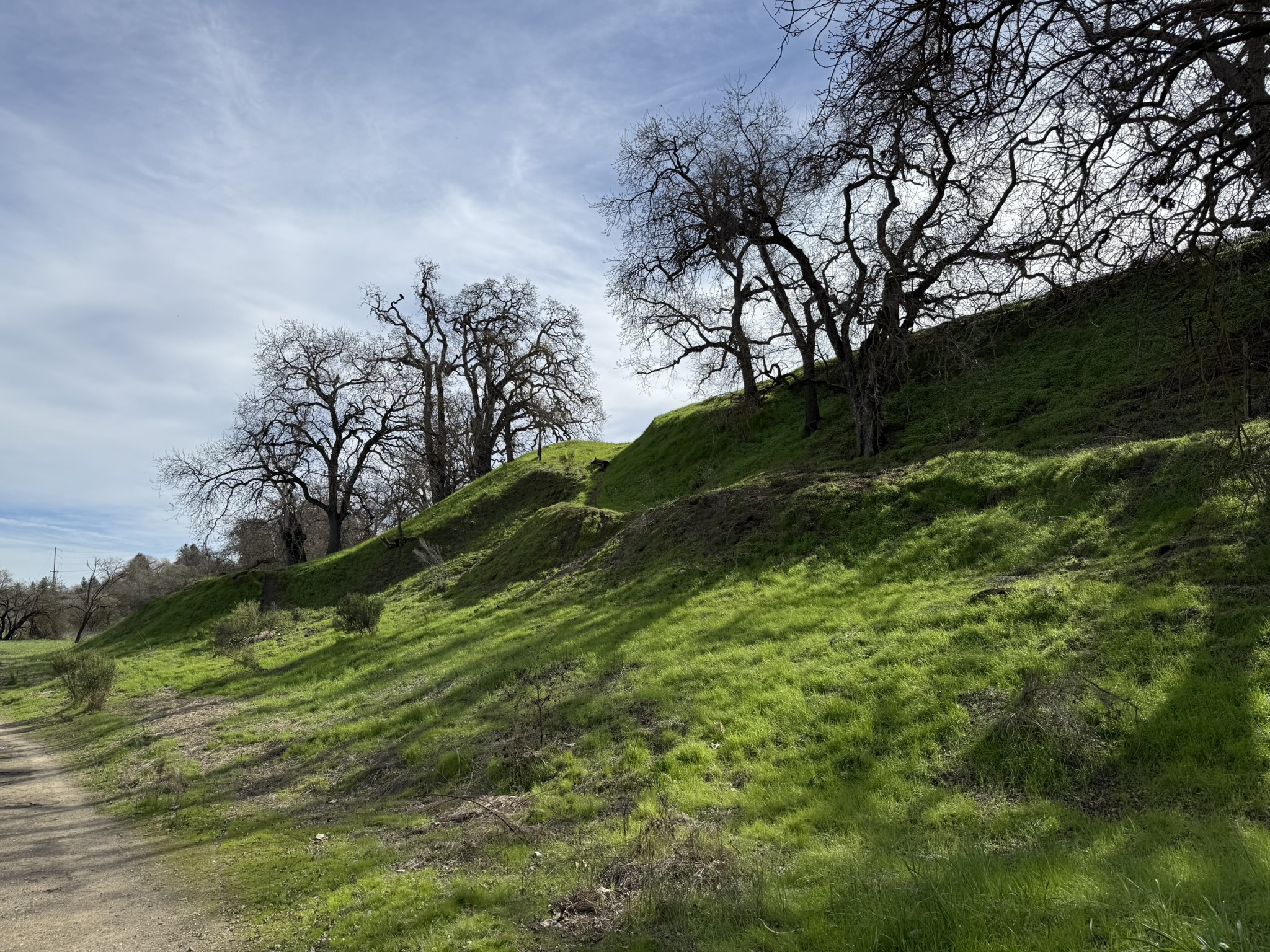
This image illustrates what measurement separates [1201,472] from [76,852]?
1489 cm

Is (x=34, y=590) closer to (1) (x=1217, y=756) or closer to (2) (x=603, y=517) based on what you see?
(2) (x=603, y=517)

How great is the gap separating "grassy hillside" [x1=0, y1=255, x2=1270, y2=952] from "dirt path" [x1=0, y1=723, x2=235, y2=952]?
0.45m

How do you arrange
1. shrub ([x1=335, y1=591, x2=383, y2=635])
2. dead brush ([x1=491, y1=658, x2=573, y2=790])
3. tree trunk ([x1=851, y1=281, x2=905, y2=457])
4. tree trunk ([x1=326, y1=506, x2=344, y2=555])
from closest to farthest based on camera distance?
dead brush ([x1=491, y1=658, x2=573, y2=790])
tree trunk ([x1=851, y1=281, x2=905, y2=457])
shrub ([x1=335, y1=591, x2=383, y2=635])
tree trunk ([x1=326, y1=506, x2=344, y2=555])

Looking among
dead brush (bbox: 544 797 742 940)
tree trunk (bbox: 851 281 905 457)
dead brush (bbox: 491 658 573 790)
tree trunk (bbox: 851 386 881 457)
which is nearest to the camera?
dead brush (bbox: 544 797 742 940)

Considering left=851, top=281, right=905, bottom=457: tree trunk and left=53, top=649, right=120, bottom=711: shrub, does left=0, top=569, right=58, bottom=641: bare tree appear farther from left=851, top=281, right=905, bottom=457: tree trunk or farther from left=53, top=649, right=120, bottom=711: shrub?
left=851, top=281, right=905, bottom=457: tree trunk

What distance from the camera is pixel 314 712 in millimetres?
13539

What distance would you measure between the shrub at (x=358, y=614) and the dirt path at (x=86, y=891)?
9441mm

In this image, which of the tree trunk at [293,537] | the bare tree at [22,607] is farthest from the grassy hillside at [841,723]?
the bare tree at [22,607]

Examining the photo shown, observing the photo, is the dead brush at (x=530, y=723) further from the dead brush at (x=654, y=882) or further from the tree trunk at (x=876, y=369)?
the tree trunk at (x=876, y=369)

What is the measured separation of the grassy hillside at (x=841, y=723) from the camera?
15.1 feet

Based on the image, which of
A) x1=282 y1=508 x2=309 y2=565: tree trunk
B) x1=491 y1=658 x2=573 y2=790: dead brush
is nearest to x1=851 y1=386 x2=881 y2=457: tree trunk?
x1=491 y1=658 x2=573 y2=790: dead brush

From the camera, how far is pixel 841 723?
24.6ft

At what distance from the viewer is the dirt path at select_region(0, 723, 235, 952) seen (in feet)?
18.2

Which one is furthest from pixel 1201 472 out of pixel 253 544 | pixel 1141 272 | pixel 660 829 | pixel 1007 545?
pixel 253 544
